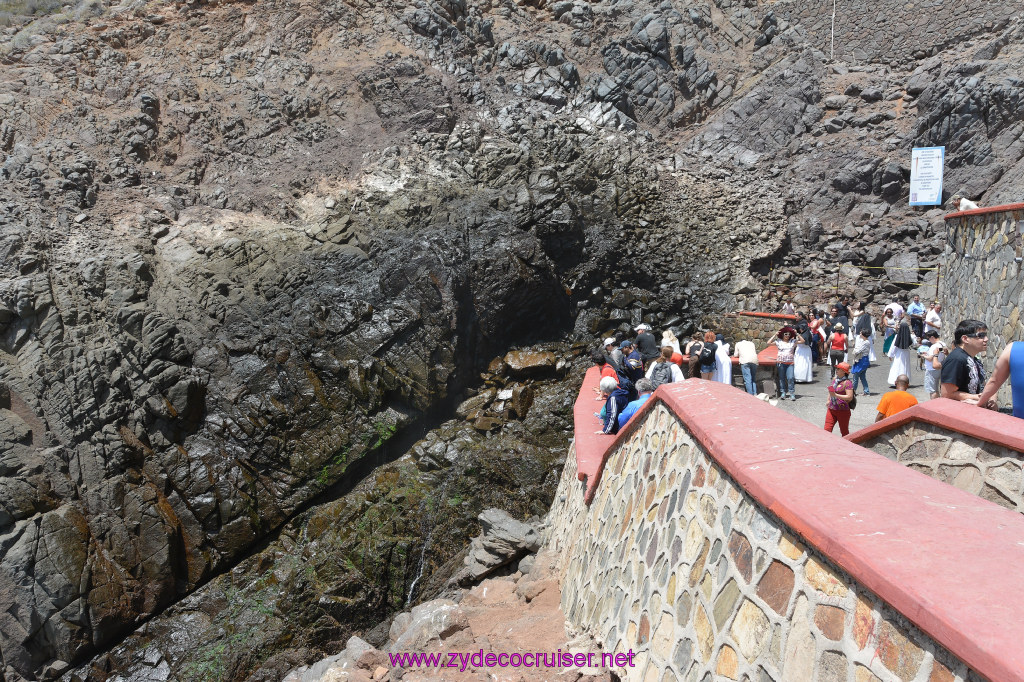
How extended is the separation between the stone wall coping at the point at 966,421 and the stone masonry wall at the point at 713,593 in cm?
171

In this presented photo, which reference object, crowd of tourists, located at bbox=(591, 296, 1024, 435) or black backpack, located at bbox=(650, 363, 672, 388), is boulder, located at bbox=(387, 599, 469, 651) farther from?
black backpack, located at bbox=(650, 363, 672, 388)

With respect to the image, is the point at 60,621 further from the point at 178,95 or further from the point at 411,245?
the point at 178,95

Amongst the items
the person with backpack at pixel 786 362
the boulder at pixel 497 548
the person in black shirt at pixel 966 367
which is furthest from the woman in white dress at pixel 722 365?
the person in black shirt at pixel 966 367

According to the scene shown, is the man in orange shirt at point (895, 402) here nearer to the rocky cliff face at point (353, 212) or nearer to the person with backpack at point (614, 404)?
the person with backpack at point (614, 404)

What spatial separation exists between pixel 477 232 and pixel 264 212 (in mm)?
5346

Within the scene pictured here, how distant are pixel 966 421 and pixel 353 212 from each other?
47.6ft

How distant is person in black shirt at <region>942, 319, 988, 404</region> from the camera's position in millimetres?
4953

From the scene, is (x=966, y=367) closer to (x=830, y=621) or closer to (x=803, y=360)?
(x=830, y=621)

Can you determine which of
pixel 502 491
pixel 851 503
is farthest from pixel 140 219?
pixel 851 503

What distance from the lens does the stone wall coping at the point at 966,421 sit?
11.6 ft

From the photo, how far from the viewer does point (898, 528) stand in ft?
6.71

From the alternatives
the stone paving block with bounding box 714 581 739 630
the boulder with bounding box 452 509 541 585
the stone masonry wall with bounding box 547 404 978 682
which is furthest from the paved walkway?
the stone paving block with bounding box 714 581 739 630

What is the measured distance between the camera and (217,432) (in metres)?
12.9

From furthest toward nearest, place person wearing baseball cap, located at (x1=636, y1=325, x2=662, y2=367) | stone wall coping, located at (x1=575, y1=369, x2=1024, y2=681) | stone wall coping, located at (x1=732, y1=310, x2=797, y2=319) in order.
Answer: stone wall coping, located at (x1=732, y1=310, x2=797, y2=319) → person wearing baseball cap, located at (x1=636, y1=325, x2=662, y2=367) → stone wall coping, located at (x1=575, y1=369, x2=1024, y2=681)
